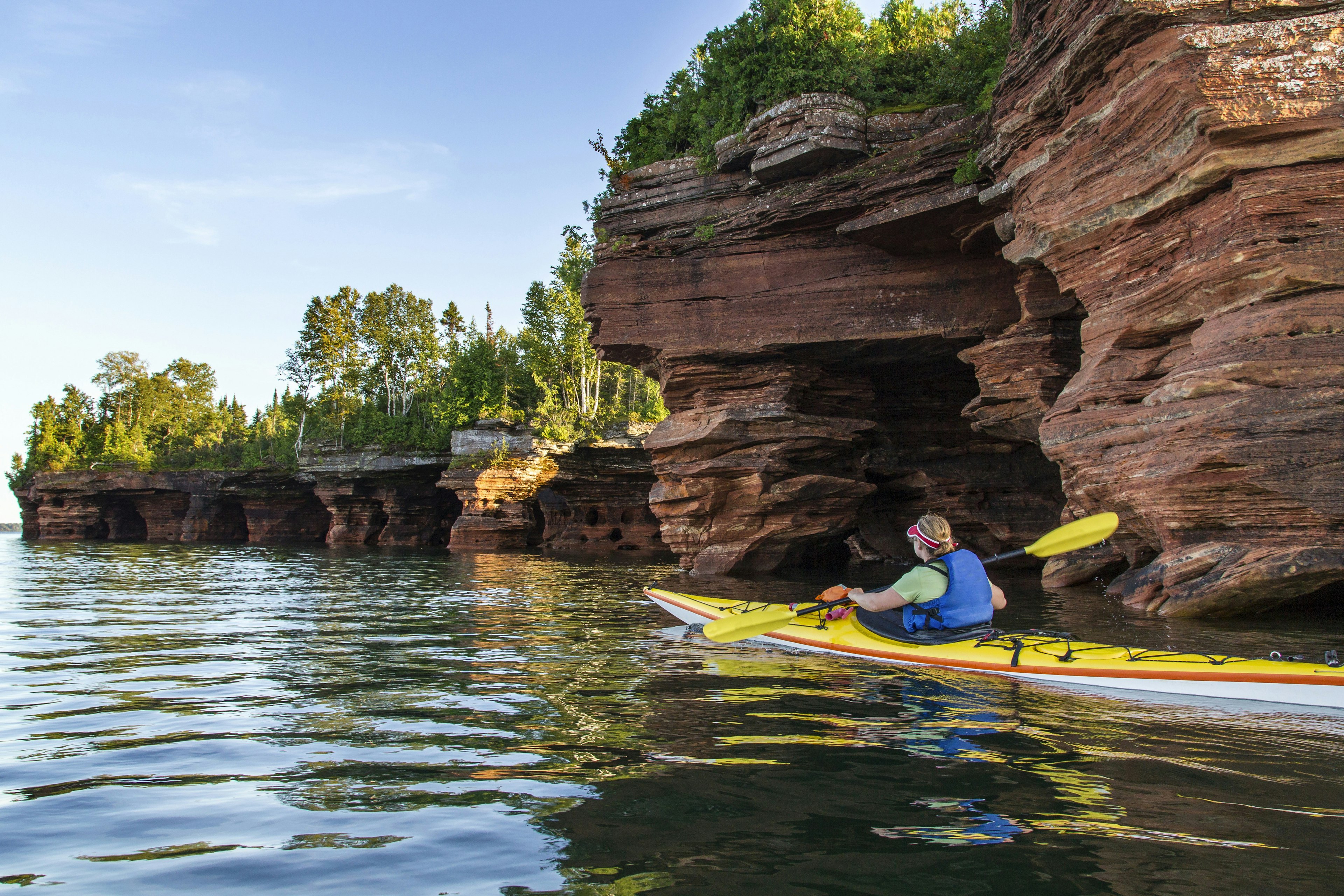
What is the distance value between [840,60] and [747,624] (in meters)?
14.0

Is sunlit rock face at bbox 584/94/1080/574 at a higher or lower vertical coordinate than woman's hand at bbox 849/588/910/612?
higher

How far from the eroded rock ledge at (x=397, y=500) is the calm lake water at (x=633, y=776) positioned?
80.7 ft

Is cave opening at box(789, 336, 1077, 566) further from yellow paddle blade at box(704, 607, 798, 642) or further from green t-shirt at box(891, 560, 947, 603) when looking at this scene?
green t-shirt at box(891, 560, 947, 603)

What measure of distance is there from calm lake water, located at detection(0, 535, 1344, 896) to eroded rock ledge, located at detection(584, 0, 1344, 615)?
228cm

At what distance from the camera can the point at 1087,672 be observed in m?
5.95

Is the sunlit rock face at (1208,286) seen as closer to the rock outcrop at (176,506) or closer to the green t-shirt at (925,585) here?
the green t-shirt at (925,585)

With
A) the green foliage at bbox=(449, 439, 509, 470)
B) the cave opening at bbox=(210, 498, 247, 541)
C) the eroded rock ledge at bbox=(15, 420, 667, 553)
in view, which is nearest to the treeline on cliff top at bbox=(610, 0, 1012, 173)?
the eroded rock ledge at bbox=(15, 420, 667, 553)

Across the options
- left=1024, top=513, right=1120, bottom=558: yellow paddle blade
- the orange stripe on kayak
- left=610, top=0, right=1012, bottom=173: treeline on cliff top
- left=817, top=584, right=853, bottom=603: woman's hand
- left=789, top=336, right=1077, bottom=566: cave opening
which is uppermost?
left=610, top=0, right=1012, bottom=173: treeline on cliff top

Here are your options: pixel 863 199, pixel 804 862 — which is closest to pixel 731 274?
pixel 863 199

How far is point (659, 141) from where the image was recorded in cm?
2008

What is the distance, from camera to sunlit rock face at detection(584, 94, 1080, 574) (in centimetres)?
1535

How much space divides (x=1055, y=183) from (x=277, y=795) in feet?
40.4

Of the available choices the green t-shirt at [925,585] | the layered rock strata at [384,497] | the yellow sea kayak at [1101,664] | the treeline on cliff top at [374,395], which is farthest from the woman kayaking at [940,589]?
the layered rock strata at [384,497]

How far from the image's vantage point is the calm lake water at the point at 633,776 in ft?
9.07
